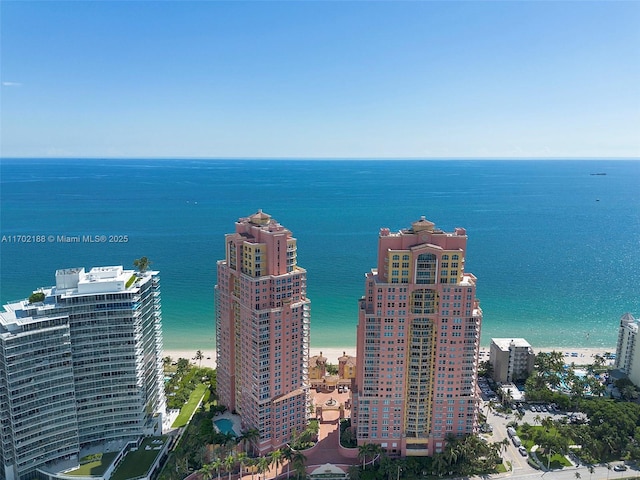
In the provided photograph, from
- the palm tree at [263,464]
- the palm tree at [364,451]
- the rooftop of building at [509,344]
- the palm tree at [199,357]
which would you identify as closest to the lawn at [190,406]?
the palm tree at [199,357]

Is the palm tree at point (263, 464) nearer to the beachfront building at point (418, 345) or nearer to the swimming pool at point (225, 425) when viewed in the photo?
the swimming pool at point (225, 425)

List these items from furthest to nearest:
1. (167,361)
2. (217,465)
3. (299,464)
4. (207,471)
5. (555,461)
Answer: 1. (167,361)
2. (555,461)
3. (299,464)
4. (217,465)
5. (207,471)

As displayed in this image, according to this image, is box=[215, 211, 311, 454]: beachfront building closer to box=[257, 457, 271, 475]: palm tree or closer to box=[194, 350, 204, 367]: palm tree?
box=[257, 457, 271, 475]: palm tree

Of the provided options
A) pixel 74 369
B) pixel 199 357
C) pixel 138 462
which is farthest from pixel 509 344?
pixel 74 369

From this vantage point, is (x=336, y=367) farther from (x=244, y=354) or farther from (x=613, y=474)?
(x=613, y=474)

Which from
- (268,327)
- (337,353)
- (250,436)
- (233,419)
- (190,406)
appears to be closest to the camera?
(268,327)

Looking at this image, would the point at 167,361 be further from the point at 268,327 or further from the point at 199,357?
the point at 268,327
